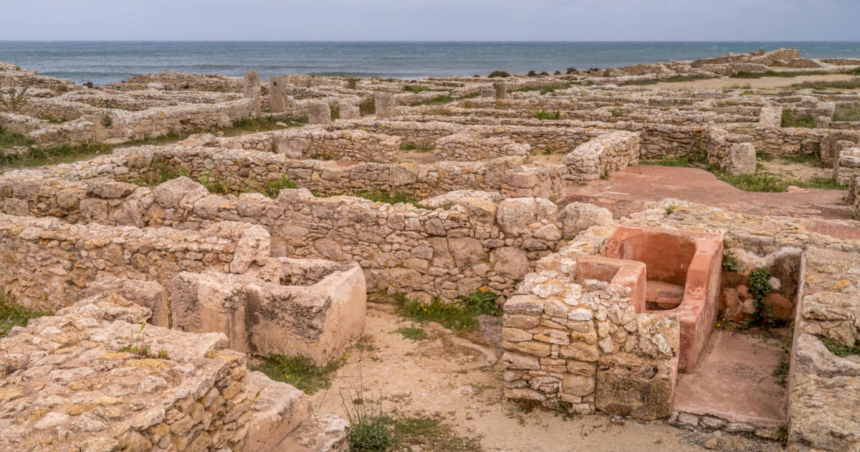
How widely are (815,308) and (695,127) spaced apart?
12772 mm

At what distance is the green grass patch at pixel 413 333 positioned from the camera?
7.96 metres

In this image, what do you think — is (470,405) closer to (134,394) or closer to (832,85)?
(134,394)

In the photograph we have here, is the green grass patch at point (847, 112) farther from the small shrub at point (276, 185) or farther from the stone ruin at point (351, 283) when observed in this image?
the small shrub at point (276, 185)

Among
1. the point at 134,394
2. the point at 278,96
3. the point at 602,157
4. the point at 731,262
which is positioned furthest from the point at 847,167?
the point at 278,96

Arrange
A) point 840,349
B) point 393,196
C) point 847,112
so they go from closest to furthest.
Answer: point 840,349 → point 393,196 → point 847,112

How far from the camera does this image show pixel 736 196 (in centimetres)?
1276

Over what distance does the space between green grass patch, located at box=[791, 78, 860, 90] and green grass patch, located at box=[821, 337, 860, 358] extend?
28.6 m

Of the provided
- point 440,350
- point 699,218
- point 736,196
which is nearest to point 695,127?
point 736,196

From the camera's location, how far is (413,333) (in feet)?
26.4

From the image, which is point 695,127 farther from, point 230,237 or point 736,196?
point 230,237

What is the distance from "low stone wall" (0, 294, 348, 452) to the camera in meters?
3.51

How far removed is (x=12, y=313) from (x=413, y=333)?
5.40m

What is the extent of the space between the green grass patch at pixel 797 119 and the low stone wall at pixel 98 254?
59.2ft

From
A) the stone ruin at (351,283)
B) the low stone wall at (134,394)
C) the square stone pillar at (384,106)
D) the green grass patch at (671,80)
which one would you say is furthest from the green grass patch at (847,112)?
the low stone wall at (134,394)
